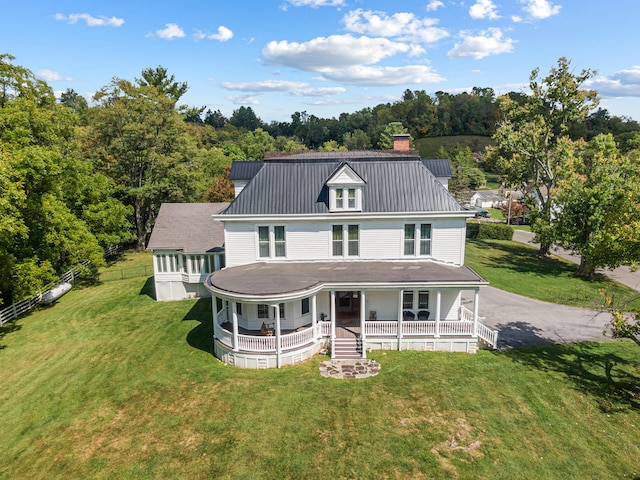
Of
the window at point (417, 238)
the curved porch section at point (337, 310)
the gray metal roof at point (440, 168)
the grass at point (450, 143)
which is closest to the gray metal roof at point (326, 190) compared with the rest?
the window at point (417, 238)

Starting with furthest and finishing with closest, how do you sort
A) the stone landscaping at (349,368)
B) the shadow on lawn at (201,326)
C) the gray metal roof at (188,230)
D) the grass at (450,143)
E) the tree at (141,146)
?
the grass at (450,143) < the tree at (141,146) < the gray metal roof at (188,230) < the shadow on lawn at (201,326) < the stone landscaping at (349,368)

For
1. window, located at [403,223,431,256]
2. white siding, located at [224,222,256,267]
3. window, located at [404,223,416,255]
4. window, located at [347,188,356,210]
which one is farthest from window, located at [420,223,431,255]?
white siding, located at [224,222,256,267]

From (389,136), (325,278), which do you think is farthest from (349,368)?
(389,136)

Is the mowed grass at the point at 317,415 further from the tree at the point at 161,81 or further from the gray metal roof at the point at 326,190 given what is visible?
the tree at the point at 161,81

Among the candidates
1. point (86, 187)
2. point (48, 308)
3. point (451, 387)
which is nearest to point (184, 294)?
point (48, 308)

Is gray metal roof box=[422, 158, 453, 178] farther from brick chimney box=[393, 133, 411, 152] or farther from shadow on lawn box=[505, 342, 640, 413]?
shadow on lawn box=[505, 342, 640, 413]

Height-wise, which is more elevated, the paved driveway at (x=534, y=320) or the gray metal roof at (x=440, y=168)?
the gray metal roof at (x=440, y=168)

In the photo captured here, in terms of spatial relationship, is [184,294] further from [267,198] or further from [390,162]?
[390,162]

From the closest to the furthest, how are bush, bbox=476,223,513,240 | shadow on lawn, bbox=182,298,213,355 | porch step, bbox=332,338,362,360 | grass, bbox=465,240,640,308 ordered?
porch step, bbox=332,338,362,360, shadow on lawn, bbox=182,298,213,355, grass, bbox=465,240,640,308, bush, bbox=476,223,513,240
